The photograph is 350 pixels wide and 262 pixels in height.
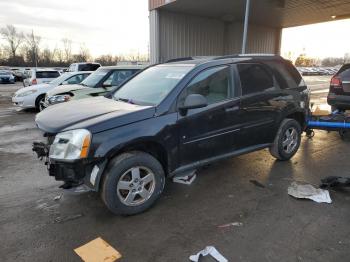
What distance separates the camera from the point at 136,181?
348 centimetres

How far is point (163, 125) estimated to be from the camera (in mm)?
3535

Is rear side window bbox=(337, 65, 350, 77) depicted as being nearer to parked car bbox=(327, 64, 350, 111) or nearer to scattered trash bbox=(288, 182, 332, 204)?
parked car bbox=(327, 64, 350, 111)

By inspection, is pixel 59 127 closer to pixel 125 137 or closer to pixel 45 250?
pixel 125 137

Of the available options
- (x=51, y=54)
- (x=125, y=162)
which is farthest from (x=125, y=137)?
(x=51, y=54)

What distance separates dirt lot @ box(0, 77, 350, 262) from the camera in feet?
9.38

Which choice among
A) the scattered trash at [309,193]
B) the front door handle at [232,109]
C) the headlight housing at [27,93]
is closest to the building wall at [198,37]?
the headlight housing at [27,93]

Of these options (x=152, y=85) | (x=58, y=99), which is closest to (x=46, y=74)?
(x=58, y=99)

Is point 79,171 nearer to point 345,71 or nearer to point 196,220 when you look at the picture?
point 196,220

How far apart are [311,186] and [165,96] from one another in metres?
2.46

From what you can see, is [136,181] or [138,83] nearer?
[136,181]

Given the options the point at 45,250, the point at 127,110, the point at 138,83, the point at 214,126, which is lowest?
the point at 45,250

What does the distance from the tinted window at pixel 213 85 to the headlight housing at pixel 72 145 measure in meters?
1.36

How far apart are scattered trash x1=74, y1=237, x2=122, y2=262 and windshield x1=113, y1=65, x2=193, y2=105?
1746 millimetres

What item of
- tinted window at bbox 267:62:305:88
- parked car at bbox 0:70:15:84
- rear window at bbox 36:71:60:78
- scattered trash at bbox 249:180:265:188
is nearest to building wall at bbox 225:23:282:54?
rear window at bbox 36:71:60:78
